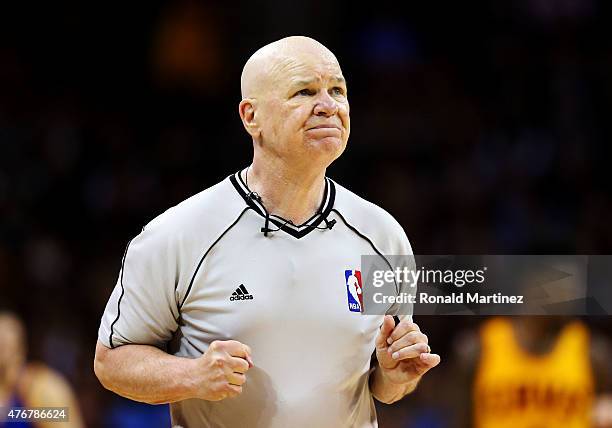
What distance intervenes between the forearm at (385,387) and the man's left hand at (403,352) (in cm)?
5

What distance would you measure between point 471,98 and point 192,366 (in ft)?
22.6

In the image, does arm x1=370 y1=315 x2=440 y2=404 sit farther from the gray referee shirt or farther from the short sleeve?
the short sleeve

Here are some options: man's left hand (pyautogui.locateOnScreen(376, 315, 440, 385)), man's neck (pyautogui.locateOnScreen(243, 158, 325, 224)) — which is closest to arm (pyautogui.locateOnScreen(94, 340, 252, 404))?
man's left hand (pyautogui.locateOnScreen(376, 315, 440, 385))

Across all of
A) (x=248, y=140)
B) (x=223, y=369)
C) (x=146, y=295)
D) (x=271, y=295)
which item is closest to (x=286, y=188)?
(x=271, y=295)

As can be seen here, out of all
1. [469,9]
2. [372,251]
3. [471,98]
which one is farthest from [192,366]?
[469,9]

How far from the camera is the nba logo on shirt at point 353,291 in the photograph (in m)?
3.47

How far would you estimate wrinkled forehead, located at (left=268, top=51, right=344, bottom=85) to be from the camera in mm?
3391

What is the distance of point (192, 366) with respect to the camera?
3.15 meters

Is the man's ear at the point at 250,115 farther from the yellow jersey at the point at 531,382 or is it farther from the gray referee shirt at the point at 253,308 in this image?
the yellow jersey at the point at 531,382

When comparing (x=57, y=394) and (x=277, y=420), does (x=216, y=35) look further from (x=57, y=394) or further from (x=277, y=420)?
(x=277, y=420)

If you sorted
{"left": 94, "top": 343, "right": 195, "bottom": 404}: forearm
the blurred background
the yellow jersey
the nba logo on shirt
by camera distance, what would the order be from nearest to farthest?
{"left": 94, "top": 343, "right": 195, "bottom": 404}: forearm
the nba logo on shirt
the yellow jersey
the blurred background

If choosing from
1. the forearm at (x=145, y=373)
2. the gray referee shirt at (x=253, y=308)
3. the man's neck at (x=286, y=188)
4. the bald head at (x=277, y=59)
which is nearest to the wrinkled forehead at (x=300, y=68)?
the bald head at (x=277, y=59)

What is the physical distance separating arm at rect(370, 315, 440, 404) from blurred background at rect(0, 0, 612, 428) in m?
4.67

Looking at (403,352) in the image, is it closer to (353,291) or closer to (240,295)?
(353,291)
